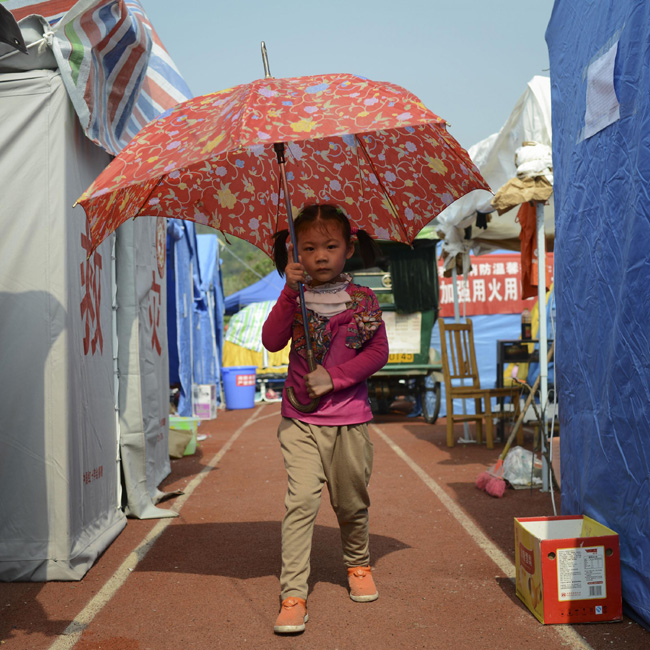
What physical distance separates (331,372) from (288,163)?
4.10ft

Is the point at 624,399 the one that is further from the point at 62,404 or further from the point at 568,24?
the point at 62,404

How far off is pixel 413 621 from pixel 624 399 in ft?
4.49

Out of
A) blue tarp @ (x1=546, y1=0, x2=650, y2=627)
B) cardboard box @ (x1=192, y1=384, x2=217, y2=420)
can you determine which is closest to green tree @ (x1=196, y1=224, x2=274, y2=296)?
cardboard box @ (x1=192, y1=384, x2=217, y2=420)

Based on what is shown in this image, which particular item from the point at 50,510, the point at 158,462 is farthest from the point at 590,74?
the point at 158,462

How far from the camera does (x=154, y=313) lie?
6938mm

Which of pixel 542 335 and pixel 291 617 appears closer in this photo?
pixel 291 617

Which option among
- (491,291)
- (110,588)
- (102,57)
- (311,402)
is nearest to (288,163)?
(311,402)

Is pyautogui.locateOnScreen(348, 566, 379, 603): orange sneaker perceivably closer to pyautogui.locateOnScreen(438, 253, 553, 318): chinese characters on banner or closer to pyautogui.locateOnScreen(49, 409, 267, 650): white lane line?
pyautogui.locateOnScreen(49, 409, 267, 650): white lane line

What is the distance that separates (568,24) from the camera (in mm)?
4156

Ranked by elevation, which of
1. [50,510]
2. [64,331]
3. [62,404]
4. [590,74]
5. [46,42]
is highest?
[46,42]

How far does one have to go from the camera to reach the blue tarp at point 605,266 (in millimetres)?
3219

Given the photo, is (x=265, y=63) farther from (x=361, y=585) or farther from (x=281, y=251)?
(x=361, y=585)

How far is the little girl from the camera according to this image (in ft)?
11.4

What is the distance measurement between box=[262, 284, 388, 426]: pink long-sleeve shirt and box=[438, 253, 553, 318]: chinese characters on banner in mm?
13595
